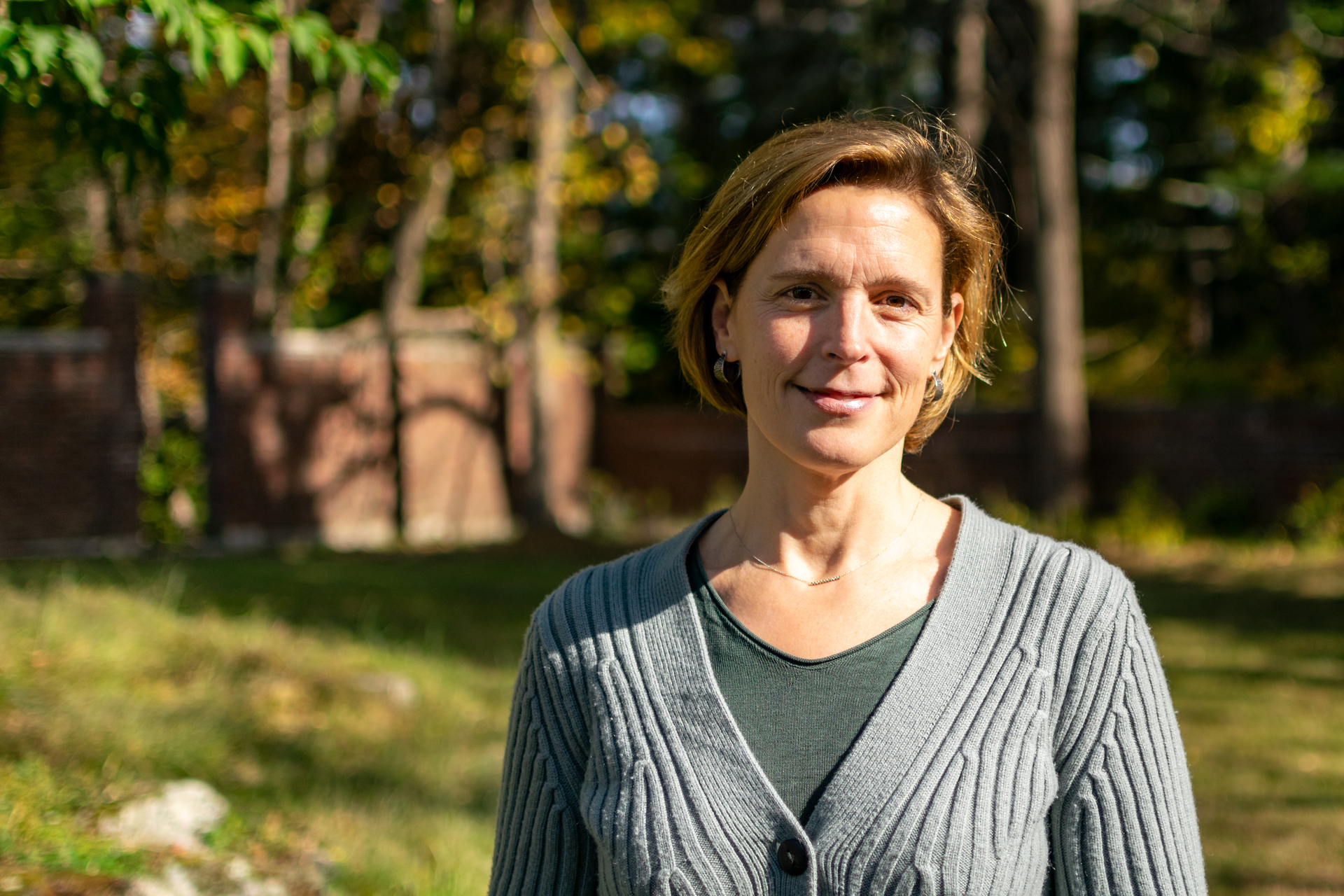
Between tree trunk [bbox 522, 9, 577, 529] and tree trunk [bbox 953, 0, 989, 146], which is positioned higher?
A: tree trunk [bbox 953, 0, 989, 146]

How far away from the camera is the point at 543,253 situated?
14.5 metres

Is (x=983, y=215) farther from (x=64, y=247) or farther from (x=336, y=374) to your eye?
(x=64, y=247)

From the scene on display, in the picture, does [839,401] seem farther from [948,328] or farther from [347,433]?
[347,433]

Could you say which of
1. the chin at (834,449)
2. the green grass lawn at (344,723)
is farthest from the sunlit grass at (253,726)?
the chin at (834,449)

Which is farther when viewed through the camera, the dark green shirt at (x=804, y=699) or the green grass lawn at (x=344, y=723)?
the green grass lawn at (x=344, y=723)

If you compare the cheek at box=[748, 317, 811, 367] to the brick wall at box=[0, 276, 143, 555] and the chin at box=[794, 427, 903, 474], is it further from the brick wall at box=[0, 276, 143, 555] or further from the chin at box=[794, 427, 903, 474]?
the brick wall at box=[0, 276, 143, 555]

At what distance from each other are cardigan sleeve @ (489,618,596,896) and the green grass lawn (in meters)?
2.14

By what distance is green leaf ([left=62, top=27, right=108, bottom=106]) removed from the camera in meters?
2.93

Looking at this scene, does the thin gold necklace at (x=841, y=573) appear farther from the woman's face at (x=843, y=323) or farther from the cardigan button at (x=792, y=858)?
the cardigan button at (x=792, y=858)

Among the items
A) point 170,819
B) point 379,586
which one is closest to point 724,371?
point 170,819

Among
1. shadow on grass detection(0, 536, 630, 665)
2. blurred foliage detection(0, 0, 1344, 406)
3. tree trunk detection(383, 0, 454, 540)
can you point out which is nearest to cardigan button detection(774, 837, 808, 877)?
shadow on grass detection(0, 536, 630, 665)

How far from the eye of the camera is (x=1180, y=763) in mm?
1755

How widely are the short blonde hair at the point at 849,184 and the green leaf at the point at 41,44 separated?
165 centimetres

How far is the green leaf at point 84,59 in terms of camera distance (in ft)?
9.60
